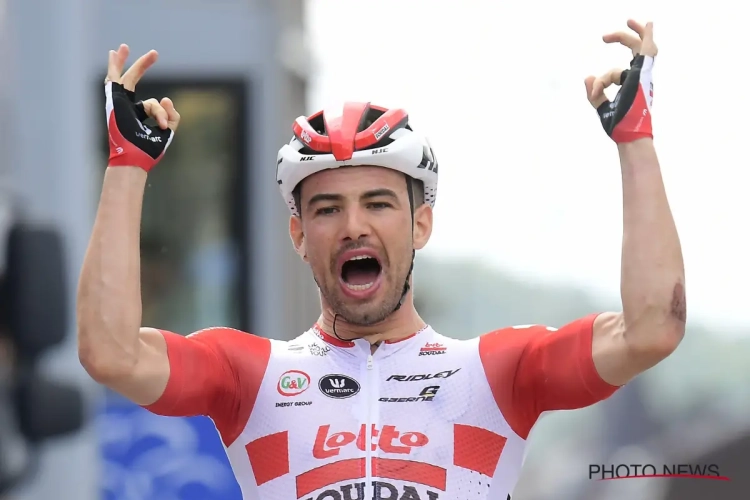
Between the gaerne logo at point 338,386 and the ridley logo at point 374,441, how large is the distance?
15 centimetres

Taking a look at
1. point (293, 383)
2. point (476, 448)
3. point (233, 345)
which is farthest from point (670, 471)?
point (233, 345)

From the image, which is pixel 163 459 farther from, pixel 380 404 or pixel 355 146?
pixel 355 146

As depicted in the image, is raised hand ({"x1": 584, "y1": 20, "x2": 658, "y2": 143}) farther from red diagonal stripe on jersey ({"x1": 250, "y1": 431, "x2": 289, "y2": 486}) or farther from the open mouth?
red diagonal stripe on jersey ({"x1": 250, "y1": 431, "x2": 289, "y2": 486})

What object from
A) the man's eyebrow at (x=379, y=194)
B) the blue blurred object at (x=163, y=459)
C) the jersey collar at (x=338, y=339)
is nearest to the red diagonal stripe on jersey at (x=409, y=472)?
the jersey collar at (x=338, y=339)

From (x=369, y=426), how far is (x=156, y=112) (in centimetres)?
140

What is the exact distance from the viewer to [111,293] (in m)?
4.21

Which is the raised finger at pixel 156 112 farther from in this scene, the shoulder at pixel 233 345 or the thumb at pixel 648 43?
the thumb at pixel 648 43

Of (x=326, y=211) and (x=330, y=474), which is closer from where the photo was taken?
(x=330, y=474)

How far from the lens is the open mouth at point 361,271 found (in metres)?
4.77

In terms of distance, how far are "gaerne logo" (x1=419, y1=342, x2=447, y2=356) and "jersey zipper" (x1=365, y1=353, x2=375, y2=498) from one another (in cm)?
21

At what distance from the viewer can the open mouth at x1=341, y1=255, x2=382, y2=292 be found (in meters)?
4.77

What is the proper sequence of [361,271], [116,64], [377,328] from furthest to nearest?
[377,328] → [361,271] → [116,64]

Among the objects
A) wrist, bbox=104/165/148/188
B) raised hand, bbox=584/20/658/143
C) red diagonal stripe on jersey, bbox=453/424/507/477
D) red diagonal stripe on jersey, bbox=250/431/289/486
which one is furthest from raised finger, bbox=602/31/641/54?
red diagonal stripe on jersey, bbox=250/431/289/486

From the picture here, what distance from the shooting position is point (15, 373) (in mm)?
5820
